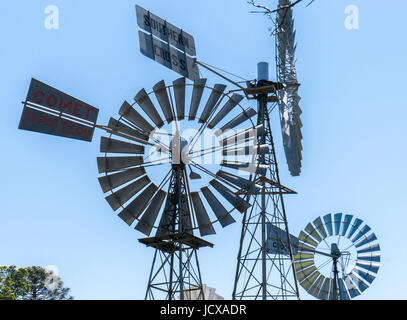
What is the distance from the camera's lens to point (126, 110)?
22.3 metres

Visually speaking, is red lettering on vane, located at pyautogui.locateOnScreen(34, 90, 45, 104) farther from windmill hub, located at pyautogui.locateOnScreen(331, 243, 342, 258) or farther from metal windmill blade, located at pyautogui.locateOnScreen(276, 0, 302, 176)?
windmill hub, located at pyautogui.locateOnScreen(331, 243, 342, 258)

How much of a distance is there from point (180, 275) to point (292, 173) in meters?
11.1

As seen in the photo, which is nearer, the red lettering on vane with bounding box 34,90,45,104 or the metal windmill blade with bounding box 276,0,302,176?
the red lettering on vane with bounding box 34,90,45,104

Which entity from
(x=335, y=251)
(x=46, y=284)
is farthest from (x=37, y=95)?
(x=46, y=284)

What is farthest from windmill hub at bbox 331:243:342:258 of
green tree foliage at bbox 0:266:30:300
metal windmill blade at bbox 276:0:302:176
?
green tree foliage at bbox 0:266:30:300

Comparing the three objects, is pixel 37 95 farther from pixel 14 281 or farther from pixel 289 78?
pixel 14 281

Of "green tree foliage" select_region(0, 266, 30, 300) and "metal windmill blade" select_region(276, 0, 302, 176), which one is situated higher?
"metal windmill blade" select_region(276, 0, 302, 176)

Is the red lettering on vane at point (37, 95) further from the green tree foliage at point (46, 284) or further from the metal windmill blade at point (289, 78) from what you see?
the green tree foliage at point (46, 284)

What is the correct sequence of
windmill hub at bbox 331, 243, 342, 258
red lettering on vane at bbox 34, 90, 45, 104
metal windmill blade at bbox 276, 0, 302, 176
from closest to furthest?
red lettering on vane at bbox 34, 90, 45, 104
metal windmill blade at bbox 276, 0, 302, 176
windmill hub at bbox 331, 243, 342, 258

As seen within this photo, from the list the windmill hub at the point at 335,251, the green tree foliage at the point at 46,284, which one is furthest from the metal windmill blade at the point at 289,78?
the green tree foliage at the point at 46,284
